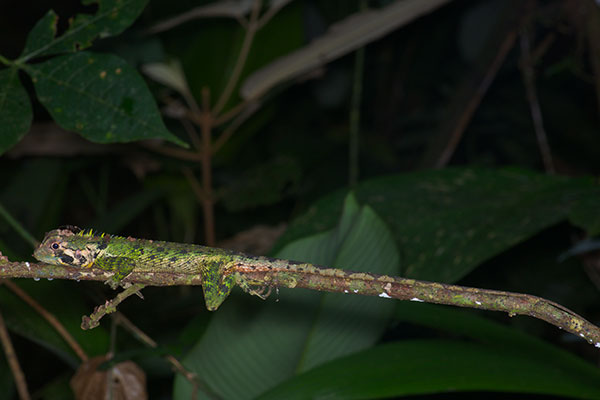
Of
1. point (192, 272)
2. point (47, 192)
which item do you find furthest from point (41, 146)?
point (192, 272)

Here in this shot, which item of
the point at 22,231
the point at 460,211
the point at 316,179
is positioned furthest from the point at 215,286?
the point at 316,179

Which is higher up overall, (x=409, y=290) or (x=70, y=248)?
(x=70, y=248)

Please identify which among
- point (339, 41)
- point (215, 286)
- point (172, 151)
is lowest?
point (215, 286)

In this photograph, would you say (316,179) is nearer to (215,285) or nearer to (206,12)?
(206,12)

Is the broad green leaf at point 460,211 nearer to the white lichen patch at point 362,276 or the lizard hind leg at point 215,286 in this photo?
the lizard hind leg at point 215,286

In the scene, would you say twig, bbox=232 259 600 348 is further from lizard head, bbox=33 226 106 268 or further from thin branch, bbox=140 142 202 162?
thin branch, bbox=140 142 202 162

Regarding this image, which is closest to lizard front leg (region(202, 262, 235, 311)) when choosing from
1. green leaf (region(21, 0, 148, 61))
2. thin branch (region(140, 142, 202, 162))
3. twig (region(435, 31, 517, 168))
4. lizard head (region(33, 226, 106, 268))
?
lizard head (region(33, 226, 106, 268))
